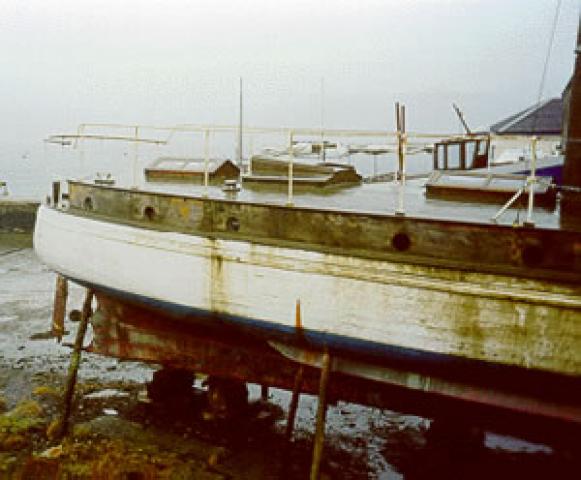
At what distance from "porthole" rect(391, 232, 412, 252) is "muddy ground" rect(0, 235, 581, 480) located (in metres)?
2.79

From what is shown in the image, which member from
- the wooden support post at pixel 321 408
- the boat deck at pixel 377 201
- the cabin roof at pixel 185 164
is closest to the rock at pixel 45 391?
the boat deck at pixel 377 201

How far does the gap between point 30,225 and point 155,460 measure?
2907cm

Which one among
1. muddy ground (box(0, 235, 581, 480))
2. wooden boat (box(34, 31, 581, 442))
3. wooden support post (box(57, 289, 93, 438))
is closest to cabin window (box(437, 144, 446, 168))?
wooden boat (box(34, 31, 581, 442))

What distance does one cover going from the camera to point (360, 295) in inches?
226

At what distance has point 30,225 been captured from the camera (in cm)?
3325

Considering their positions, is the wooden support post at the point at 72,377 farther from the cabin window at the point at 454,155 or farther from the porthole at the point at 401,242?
the cabin window at the point at 454,155

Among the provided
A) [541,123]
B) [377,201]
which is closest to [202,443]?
[377,201]

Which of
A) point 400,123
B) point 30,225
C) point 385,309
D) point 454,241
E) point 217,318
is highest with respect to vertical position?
point 400,123

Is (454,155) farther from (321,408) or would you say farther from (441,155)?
(321,408)

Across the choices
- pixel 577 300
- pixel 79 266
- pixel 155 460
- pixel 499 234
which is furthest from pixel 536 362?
pixel 79 266

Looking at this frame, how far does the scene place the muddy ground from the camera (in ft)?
25.7

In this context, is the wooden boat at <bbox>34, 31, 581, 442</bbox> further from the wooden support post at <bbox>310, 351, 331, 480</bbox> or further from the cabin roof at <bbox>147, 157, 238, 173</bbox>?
the cabin roof at <bbox>147, 157, 238, 173</bbox>

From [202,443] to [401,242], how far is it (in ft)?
16.5

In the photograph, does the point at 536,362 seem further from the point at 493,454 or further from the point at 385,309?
the point at 493,454
